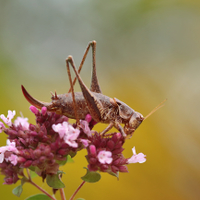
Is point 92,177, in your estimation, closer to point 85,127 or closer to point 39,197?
point 85,127

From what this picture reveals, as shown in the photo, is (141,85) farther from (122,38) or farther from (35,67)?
(35,67)

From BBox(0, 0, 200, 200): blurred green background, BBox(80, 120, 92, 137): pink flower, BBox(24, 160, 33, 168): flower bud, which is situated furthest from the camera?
BBox(0, 0, 200, 200): blurred green background

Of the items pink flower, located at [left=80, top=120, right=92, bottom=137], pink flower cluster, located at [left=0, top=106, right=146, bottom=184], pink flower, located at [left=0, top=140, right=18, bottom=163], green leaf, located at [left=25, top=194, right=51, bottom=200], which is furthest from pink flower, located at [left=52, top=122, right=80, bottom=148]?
green leaf, located at [left=25, top=194, right=51, bottom=200]

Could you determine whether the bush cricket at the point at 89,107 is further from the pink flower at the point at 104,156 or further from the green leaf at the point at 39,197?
the green leaf at the point at 39,197

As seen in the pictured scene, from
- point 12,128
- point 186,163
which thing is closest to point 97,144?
point 12,128

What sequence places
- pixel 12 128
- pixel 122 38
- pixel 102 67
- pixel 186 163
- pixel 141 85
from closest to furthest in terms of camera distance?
1. pixel 12 128
2. pixel 186 163
3. pixel 141 85
4. pixel 102 67
5. pixel 122 38

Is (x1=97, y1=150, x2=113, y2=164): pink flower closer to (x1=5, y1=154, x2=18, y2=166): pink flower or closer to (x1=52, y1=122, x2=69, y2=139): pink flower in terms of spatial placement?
(x1=52, y1=122, x2=69, y2=139): pink flower

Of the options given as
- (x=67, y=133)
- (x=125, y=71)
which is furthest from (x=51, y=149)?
(x=125, y=71)
